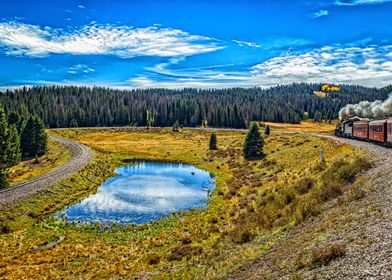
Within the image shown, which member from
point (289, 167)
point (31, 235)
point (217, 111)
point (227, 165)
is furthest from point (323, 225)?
point (217, 111)

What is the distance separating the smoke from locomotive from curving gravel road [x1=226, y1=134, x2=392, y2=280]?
45.6 m

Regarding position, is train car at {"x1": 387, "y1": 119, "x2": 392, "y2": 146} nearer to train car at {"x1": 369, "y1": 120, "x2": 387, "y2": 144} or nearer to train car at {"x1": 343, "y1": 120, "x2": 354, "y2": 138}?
train car at {"x1": 369, "y1": 120, "x2": 387, "y2": 144}

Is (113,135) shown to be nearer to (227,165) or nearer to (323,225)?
(227,165)

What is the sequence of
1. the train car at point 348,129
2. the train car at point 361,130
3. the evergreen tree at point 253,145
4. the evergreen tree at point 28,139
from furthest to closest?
the evergreen tree at point 28,139 < the evergreen tree at point 253,145 < the train car at point 348,129 < the train car at point 361,130

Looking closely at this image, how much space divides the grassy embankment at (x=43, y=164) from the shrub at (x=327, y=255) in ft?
166

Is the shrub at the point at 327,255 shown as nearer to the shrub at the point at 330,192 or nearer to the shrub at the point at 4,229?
the shrub at the point at 330,192

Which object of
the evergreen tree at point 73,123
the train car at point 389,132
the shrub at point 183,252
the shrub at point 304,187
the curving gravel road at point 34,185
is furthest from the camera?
the evergreen tree at point 73,123

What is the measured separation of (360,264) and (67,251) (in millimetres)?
19673

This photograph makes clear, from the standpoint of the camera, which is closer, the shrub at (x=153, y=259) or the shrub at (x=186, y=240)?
the shrub at (x=153, y=259)

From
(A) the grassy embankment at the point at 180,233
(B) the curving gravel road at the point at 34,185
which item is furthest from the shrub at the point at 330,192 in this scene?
(B) the curving gravel road at the point at 34,185

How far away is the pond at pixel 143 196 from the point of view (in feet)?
112

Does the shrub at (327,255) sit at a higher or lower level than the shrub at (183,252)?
higher

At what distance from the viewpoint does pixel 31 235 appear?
27391mm

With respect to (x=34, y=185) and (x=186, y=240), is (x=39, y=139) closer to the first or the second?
(x=34, y=185)
